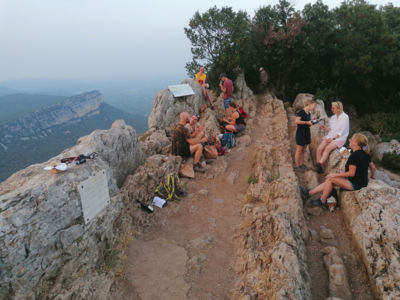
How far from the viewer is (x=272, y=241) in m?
6.18

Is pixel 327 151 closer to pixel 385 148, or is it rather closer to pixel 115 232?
pixel 115 232

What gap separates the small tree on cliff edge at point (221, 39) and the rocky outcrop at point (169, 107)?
363 centimetres

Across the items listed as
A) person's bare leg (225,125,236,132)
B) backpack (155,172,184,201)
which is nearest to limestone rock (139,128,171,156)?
backpack (155,172,184,201)

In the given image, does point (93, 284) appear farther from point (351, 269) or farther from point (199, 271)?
point (351, 269)

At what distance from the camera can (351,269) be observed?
5.94m

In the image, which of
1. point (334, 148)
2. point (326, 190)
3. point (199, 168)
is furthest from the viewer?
point (199, 168)

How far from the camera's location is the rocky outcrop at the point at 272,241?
498 centimetres

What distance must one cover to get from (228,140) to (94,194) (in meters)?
7.68

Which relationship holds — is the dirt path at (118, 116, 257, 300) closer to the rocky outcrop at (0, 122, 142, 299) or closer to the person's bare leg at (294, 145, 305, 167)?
the rocky outcrop at (0, 122, 142, 299)

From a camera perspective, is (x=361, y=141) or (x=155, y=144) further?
(x=155, y=144)

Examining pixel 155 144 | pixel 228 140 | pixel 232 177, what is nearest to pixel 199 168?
pixel 232 177

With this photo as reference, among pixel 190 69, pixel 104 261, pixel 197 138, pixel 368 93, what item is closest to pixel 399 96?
pixel 368 93

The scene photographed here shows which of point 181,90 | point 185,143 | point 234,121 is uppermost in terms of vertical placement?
point 181,90

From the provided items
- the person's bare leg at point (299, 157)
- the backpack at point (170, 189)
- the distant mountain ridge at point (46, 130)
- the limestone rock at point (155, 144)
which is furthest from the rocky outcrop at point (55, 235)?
the distant mountain ridge at point (46, 130)
